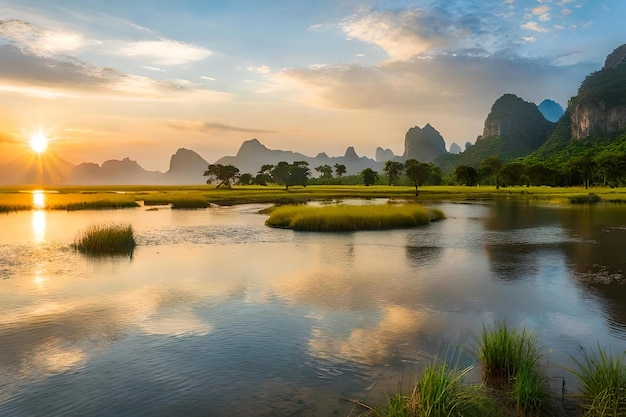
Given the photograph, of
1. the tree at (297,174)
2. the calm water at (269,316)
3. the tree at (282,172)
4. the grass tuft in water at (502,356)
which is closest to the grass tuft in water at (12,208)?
the calm water at (269,316)

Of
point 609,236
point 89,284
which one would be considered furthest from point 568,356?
point 609,236

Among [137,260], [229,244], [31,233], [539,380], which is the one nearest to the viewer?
[539,380]

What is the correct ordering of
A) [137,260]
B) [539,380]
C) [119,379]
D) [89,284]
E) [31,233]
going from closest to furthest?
[539,380] < [119,379] < [89,284] < [137,260] < [31,233]

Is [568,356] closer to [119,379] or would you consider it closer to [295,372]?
[295,372]

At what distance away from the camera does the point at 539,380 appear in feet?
37.4

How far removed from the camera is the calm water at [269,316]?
40.1 ft

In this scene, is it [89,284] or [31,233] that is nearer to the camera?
[89,284]

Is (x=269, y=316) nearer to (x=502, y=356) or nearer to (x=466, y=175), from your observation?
(x=502, y=356)

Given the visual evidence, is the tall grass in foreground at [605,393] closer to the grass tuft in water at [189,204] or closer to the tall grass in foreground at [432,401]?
the tall grass in foreground at [432,401]

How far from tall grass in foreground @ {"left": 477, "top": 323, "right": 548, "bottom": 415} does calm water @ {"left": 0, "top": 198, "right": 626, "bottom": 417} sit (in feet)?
5.25

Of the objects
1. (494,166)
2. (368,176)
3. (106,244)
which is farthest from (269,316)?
(368,176)

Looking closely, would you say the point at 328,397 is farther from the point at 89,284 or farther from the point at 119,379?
the point at 89,284

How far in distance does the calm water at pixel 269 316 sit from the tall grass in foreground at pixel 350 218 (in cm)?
940

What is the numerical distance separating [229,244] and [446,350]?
91.9 feet
